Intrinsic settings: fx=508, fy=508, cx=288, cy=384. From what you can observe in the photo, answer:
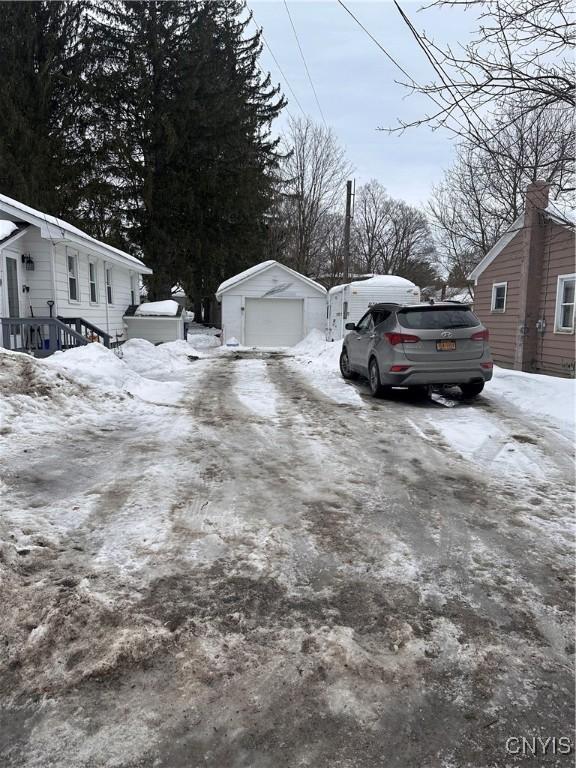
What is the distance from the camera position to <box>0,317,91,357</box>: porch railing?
11852 mm

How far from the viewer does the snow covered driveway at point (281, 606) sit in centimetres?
196

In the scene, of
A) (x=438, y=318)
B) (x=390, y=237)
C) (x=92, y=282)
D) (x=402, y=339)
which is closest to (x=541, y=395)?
(x=438, y=318)

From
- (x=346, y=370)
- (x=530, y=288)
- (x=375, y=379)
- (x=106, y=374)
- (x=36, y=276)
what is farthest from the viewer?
(x=530, y=288)

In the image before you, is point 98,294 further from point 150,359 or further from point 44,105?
point 44,105

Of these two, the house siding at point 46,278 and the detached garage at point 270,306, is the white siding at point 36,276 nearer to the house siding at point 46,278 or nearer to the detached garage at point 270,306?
the house siding at point 46,278

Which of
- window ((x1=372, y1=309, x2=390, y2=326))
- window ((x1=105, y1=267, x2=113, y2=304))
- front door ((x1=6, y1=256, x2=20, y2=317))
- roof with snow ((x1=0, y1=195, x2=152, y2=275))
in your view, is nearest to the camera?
window ((x1=372, y1=309, x2=390, y2=326))

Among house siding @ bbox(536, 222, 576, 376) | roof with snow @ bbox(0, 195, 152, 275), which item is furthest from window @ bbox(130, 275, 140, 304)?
house siding @ bbox(536, 222, 576, 376)

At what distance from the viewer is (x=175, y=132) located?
26234 mm

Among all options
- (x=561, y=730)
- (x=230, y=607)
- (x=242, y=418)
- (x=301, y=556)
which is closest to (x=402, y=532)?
(x=301, y=556)

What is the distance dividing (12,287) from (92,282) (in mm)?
4194

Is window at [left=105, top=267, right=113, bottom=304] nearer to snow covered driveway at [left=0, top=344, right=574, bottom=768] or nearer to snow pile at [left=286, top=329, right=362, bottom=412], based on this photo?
snow pile at [left=286, top=329, right=362, bottom=412]

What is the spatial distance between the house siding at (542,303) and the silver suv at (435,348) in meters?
6.26

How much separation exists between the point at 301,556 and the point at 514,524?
1.72 meters

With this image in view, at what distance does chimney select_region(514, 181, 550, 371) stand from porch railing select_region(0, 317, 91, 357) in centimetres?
1238
